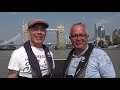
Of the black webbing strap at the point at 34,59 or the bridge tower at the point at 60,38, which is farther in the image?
the bridge tower at the point at 60,38

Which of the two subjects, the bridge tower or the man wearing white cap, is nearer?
the man wearing white cap

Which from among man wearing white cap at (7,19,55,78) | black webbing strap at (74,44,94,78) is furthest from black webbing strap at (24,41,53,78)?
black webbing strap at (74,44,94,78)

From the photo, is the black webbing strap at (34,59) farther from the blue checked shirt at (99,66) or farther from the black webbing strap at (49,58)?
the blue checked shirt at (99,66)

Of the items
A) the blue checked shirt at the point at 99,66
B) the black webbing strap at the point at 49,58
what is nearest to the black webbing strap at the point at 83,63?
the blue checked shirt at the point at 99,66

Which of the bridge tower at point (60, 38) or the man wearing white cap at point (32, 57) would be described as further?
the bridge tower at point (60, 38)

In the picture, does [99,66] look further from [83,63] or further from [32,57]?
[32,57]

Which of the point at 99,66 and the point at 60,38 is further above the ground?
the point at 60,38

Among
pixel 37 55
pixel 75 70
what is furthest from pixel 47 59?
pixel 75 70

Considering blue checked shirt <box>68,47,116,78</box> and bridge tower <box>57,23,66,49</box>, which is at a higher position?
bridge tower <box>57,23,66,49</box>

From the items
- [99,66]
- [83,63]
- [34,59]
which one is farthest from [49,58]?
[99,66]

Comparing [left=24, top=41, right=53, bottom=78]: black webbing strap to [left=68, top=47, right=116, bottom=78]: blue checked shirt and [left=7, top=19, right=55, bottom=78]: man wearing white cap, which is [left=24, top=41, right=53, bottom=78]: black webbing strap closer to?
[left=7, top=19, right=55, bottom=78]: man wearing white cap

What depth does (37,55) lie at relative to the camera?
1.95 m

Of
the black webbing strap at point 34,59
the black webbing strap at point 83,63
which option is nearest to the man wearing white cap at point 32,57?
the black webbing strap at point 34,59

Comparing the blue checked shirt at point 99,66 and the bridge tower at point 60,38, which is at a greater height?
the bridge tower at point 60,38
